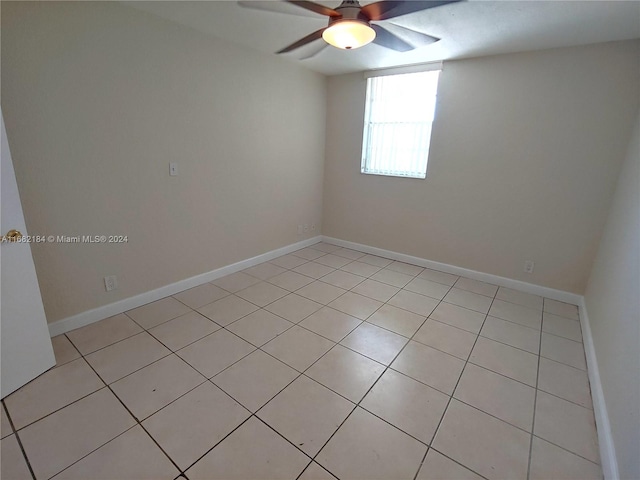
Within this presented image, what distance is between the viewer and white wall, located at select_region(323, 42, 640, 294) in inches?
96.9

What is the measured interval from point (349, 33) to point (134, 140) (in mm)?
1779

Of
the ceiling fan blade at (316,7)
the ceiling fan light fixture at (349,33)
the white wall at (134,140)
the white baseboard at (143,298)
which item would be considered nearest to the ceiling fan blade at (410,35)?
the ceiling fan light fixture at (349,33)

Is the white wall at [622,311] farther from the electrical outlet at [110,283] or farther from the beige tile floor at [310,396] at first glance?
the electrical outlet at [110,283]

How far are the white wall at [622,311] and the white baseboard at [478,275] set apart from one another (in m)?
0.22

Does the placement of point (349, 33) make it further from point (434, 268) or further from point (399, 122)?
point (434, 268)

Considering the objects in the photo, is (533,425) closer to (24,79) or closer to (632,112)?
(632,112)

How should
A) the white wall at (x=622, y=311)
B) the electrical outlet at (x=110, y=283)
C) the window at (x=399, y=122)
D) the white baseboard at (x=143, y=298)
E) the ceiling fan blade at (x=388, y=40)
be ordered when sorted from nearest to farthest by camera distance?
1. the white wall at (x=622, y=311)
2. the ceiling fan blade at (x=388, y=40)
3. the white baseboard at (x=143, y=298)
4. the electrical outlet at (x=110, y=283)
5. the window at (x=399, y=122)

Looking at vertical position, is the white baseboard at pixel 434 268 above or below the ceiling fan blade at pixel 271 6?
below

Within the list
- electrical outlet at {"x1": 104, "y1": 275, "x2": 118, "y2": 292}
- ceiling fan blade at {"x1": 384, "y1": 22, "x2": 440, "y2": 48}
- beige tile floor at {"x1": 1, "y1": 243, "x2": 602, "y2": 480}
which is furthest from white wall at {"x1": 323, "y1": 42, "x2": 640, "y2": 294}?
electrical outlet at {"x1": 104, "y1": 275, "x2": 118, "y2": 292}

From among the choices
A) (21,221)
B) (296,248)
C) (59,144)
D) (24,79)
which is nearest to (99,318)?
(21,221)

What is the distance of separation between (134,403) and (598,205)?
379 centimetres

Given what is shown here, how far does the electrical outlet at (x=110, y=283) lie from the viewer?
91.4 inches

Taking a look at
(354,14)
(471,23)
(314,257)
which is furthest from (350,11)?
(314,257)

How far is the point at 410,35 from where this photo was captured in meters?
1.95
